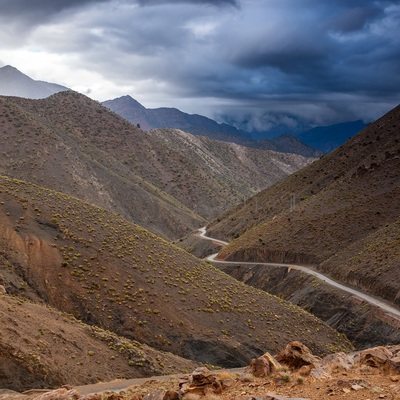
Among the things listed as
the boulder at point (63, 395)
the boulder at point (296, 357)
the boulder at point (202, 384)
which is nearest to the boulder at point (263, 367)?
the boulder at point (296, 357)

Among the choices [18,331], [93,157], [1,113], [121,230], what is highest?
[1,113]

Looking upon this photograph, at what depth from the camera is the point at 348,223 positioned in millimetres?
Result: 71125

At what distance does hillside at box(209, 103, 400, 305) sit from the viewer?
56469mm

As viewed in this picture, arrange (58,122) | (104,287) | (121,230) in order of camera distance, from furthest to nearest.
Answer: (58,122) → (121,230) → (104,287)

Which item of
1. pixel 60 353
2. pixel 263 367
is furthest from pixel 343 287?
pixel 263 367

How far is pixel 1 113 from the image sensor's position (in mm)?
140375

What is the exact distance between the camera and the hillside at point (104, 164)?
12500cm

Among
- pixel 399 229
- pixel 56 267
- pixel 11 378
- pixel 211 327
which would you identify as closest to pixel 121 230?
pixel 56 267

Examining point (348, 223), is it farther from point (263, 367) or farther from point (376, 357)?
point (263, 367)

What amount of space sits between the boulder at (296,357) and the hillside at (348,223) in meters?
32.3

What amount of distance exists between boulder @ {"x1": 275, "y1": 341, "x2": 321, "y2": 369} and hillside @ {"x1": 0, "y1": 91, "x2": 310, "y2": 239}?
102 m

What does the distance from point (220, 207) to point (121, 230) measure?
122 metres

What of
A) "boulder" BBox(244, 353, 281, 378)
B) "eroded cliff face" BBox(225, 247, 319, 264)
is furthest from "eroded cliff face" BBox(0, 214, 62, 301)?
"eroded cliff face" BBox(225, 247, 319, 264)

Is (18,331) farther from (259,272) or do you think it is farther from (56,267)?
(259,272)
